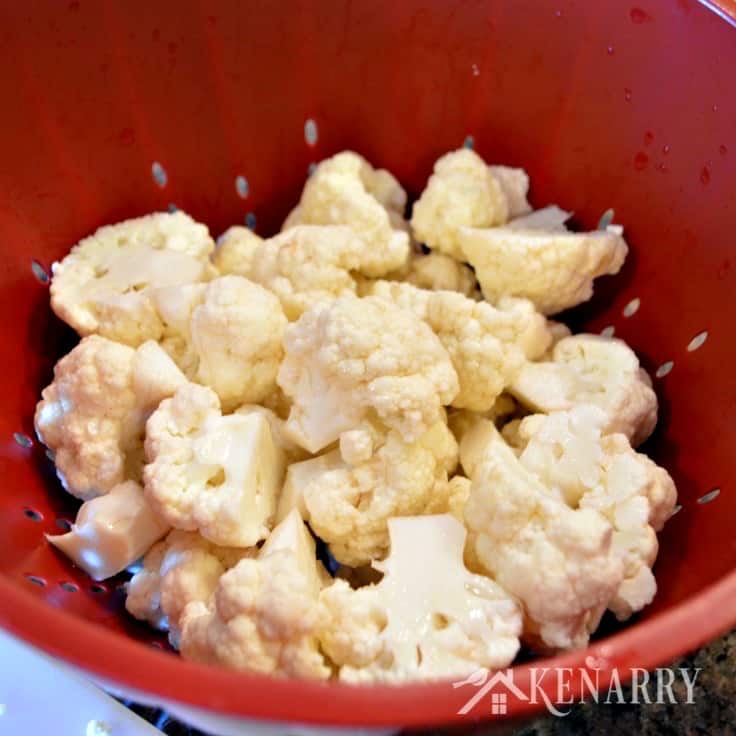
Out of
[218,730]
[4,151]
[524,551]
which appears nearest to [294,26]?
[4,151]

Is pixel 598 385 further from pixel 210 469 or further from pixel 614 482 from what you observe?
pixel 210 469

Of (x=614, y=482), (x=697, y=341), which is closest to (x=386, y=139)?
(x=697, y=341)

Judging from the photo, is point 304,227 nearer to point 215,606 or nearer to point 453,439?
point 453,439

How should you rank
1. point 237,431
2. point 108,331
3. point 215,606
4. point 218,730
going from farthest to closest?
point 108,331
point 237,431
point 215,606
point 218,730

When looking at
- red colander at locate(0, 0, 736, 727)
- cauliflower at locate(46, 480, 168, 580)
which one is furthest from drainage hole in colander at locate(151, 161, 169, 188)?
cauliflower at locate(46, 480, 168, 580)

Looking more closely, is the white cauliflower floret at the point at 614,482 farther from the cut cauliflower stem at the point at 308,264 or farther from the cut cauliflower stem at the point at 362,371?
the cut cauliflower stem at the point at 308,264

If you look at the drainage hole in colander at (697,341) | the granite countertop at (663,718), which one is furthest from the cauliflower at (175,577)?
the drainage hole in colander at (697,341)
